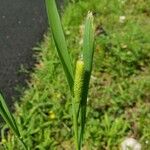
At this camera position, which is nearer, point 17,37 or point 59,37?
point 59,37

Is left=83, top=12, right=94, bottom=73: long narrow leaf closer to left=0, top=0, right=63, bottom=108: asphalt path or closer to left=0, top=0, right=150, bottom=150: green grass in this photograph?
left=0, top=0, right=150, bottom=150: green grass

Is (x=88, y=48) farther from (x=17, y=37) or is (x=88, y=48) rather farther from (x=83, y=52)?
(x=17, y=37)

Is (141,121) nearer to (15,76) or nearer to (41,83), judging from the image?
(41,83)

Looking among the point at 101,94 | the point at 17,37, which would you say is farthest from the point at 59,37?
the point at 17,37

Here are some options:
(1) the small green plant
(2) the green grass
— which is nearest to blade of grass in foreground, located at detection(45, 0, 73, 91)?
(1) the small green plant

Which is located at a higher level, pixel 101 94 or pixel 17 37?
pixel 17 37

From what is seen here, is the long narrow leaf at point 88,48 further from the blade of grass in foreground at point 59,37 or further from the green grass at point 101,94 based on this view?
the green grass at point 101,94

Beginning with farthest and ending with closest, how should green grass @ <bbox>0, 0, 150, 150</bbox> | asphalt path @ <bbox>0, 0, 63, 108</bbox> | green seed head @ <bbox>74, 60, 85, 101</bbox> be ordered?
asphalt path @ <bbox>0, 0, 63, 108</bbox>, green grass @ <bbox>0, 0, 150, 150</bbox>, green seed head @ <bbox>74, 60, 85, 101</bbox>
